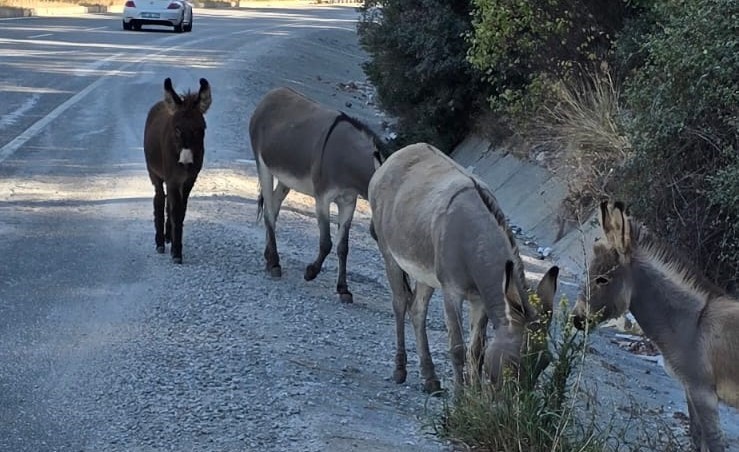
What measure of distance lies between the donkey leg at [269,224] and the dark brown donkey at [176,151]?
838 millimetres

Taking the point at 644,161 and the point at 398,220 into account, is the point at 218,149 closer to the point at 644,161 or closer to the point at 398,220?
the point at 644,161

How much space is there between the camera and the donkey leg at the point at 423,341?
897cm

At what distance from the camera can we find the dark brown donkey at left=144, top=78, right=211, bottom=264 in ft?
38.4

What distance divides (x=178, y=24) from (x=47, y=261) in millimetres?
31214

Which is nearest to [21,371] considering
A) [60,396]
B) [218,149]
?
[60,396]

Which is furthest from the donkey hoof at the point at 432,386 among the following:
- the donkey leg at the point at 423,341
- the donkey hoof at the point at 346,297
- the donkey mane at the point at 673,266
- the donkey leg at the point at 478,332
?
the donkey hoof at the point at 346,297

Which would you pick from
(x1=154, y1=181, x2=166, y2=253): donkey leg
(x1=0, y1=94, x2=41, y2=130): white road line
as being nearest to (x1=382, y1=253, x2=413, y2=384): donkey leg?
(x1=154, y1=181, x2=166, y2=253): donkey leg

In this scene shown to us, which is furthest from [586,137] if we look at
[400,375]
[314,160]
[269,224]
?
[400,375]

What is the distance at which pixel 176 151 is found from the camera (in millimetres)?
11797

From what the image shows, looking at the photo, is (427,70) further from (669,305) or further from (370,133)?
(669,305)

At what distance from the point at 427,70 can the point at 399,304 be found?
14195mm

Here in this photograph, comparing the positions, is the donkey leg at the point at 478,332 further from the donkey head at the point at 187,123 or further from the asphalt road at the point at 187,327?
the donkey head at the point at 187,123

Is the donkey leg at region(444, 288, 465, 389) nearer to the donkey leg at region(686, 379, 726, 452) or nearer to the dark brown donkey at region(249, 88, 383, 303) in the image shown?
the donkey leg at region(686, 379, 726, 452)

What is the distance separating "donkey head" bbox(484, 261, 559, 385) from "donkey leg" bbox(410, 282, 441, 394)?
63.0 inches
